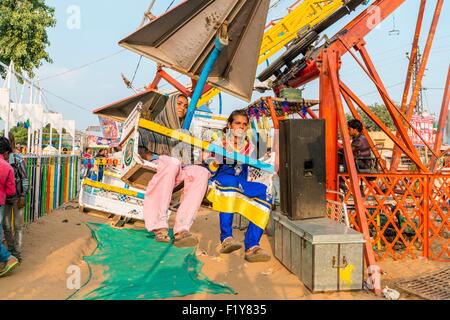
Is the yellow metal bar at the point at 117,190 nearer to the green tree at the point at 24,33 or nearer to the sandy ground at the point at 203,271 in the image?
the sandy ground at the point at 203,271

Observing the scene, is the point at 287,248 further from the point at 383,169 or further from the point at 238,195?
the point at 383,169

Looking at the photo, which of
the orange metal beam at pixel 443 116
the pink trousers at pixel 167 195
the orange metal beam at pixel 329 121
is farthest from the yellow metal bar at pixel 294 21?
the pink trousers at pixel 167 195

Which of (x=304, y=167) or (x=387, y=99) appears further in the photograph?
(x=387, y=99)

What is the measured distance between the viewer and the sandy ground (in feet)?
10.9

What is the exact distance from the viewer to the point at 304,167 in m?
3.98

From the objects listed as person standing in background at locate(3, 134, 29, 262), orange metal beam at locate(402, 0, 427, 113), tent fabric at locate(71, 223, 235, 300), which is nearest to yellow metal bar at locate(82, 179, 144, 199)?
tent fabric at locate(71, 223, 235, 300)

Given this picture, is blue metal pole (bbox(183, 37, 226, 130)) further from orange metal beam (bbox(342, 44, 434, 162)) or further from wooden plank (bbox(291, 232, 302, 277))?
orange metal beam (bbox(342, 44, 434, 162))

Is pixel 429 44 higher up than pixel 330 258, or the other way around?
pixel 429 44

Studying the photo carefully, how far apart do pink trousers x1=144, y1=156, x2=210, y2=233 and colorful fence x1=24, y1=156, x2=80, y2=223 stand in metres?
3.93

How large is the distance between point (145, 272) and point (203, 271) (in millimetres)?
696

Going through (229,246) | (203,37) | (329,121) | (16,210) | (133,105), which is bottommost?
(229,246)

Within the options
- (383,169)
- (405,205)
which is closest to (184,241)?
(405,205)

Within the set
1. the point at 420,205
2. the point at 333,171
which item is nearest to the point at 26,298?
the point at 333,171

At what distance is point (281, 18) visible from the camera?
38.6 feet
